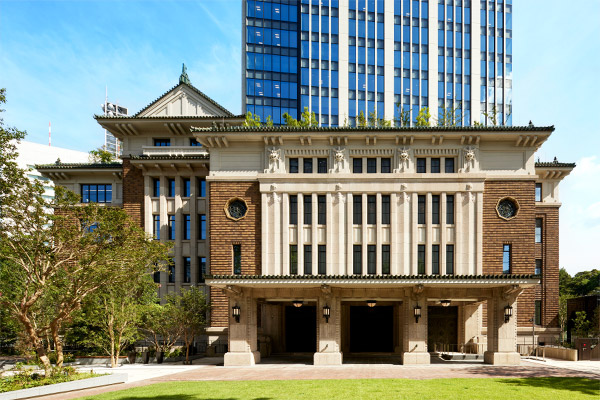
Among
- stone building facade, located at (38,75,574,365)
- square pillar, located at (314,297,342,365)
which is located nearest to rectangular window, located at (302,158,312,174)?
stone building facade, located at (38,75,574,365)

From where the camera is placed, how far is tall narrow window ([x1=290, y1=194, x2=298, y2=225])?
27.8m

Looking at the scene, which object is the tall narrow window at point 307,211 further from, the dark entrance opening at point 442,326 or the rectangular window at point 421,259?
the dark entrance opening at point 442,326

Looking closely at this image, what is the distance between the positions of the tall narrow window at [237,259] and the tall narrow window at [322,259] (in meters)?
5.16

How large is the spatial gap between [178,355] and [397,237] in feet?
53.6

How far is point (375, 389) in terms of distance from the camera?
15820mm

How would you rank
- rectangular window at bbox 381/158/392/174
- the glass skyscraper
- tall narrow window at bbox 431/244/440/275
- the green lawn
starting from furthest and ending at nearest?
the glass skyscraper, rectangular window at bbox 381/158/392/174, tall narrow window at bbox 431/244/440/275, the green lawn

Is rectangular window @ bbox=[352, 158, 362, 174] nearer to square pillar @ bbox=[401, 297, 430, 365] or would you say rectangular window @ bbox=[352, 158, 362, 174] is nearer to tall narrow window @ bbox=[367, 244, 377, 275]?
tall narrow window @ bbox=[367, 244, 377, 275]

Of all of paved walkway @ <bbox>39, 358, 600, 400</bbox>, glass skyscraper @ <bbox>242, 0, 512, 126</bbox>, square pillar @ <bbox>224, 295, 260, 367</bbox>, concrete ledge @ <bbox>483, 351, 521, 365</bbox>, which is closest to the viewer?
paved walkway @ <bbox>39, 358, 600, 400</bbox>

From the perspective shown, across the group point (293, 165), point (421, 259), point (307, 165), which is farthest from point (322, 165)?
point (421, 259)

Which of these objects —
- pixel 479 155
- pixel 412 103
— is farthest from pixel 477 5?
pixel 479 155

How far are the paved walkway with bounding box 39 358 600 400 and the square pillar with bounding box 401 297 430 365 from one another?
29.9 inches

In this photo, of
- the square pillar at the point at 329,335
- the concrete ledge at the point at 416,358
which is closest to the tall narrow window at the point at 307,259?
the square pillar at the point at 329,335

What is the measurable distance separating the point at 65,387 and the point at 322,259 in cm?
1573

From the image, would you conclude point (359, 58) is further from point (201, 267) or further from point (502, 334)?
point (502, 334)
